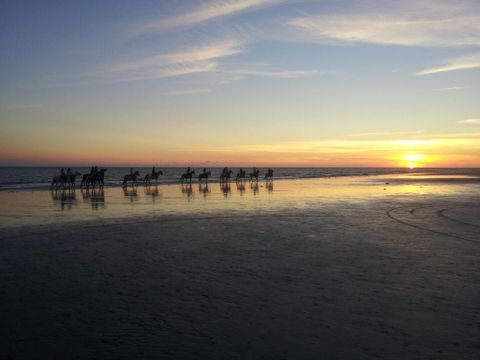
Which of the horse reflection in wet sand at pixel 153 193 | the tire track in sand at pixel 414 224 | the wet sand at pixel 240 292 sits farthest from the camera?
the horse reflection in wet sand at pixel 153 193

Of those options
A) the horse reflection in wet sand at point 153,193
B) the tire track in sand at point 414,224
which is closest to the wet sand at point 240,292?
the tire track in sand at point 414,224

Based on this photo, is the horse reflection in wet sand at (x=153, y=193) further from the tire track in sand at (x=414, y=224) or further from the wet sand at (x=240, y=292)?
the tire track in sand at (x=414, y=224)

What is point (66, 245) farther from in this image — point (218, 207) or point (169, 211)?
point (218, 207)

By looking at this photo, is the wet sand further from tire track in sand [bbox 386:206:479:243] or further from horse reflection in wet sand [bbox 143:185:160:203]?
horse reflection in wet sand [bbox 143:185:160:203]

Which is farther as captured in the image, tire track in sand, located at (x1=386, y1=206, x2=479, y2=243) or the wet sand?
tire track in sand, located at (x1=386, y1=206, x2=479, y2=243)

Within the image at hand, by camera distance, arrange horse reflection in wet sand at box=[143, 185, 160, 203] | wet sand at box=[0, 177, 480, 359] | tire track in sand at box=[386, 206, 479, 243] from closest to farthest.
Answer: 1. wet sand at box=[0, 177, 480, 359]
2. tire track in sand at box=[386, 206, 479, 243]
3. horse reflection in wet sand at box=[143, 185, 160, 203]

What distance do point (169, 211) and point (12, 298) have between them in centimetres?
1263

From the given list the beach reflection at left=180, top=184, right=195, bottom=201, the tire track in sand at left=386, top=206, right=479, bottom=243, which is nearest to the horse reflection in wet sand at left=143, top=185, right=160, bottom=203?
the beach reflection at left=180, top=184, right=195, bottom=201

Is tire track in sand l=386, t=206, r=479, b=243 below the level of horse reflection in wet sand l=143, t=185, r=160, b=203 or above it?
below

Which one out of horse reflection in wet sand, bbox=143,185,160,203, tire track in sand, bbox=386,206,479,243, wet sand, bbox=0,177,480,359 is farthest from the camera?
horse reflection in wet sand, bbox=143,185,160,203

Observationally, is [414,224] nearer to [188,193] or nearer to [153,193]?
[188,193]

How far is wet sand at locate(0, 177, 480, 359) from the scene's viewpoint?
16.6 ft

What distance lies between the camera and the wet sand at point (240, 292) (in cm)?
506

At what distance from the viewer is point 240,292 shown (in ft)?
23.1
